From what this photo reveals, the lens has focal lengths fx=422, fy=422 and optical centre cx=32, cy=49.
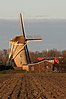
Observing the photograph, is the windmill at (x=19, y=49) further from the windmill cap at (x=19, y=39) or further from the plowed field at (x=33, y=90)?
the plowed field at (x=33, y=90)

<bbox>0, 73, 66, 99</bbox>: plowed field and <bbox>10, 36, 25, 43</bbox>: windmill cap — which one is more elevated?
<bbox>10, 36, 25, 43</bbox>: windmill cap

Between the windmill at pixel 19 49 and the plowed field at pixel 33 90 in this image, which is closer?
the plowed field at pixel 33 90

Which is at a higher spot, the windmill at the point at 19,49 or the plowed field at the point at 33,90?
the windmill at the point at 19,49

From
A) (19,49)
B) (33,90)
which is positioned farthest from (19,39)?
(33,90)

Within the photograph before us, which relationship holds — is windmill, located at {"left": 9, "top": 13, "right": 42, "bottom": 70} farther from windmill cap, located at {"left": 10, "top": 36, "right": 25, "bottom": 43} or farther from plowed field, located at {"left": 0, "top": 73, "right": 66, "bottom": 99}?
plowed field, located at {"left": 0, "top": 73, "right": 66, "bottom": 99}

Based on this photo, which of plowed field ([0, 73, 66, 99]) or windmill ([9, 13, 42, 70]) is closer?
plowed field ([0, 73, 66, 99])

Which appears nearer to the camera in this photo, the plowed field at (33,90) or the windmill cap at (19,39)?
the plowed field at (33,90)

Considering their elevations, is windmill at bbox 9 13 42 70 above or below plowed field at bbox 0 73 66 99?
above

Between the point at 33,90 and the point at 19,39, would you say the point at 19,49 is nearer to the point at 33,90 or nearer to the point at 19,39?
the point at 19,39

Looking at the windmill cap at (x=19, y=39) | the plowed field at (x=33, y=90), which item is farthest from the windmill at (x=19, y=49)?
the plowed field at (x=33, y=90)

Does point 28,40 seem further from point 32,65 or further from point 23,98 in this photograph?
point 23,98

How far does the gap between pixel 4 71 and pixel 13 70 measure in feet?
8.42

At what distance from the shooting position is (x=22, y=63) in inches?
3187

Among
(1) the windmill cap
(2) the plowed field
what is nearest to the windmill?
(1) the windmill cap
